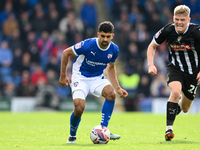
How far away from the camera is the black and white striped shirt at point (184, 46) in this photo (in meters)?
8.09

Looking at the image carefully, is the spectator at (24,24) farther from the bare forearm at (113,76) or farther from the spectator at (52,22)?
the bare forearm at (113,76)

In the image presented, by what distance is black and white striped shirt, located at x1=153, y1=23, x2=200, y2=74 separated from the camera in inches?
318

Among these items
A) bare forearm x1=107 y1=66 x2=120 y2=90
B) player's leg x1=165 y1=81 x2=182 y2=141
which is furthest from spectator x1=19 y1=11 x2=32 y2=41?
player's leg x1=165 y1=81 x2=182 y2=141

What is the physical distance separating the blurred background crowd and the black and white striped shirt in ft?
36.0

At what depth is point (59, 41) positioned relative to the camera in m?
20.7

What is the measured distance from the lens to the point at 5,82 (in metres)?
20.3

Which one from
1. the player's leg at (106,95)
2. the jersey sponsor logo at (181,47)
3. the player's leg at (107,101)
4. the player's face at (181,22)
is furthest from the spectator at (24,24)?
the player's face at (181,22)

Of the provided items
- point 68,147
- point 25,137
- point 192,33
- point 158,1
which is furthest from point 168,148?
point 158,1

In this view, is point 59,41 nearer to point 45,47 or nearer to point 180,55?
point 45,47

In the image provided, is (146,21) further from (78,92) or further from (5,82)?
(78,92)

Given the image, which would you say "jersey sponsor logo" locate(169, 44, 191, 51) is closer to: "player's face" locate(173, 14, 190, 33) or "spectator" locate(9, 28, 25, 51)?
"player's face" locate(173, 14, 190, 33)

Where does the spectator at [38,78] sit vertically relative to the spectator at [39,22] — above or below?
below

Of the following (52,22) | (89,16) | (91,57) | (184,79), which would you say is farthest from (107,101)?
(89,16)

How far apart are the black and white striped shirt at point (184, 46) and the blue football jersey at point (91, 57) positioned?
36.8 inches
